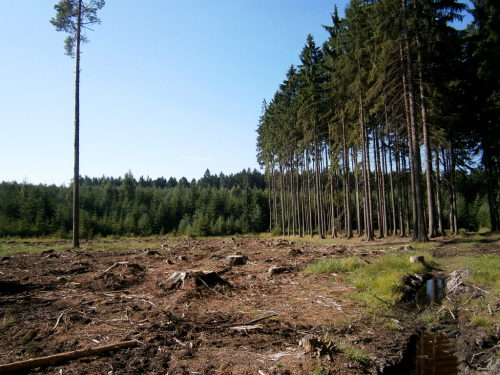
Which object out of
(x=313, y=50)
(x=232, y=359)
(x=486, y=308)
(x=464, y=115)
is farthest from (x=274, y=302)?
(x=313, y=50)

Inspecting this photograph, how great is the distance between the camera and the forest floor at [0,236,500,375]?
12.1 feet

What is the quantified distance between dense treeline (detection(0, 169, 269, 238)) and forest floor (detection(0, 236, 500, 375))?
32460 mm

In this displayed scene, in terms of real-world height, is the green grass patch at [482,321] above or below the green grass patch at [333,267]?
below

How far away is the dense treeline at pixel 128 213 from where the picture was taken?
38266mm

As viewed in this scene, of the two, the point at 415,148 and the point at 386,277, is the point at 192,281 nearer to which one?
the point at 386,277

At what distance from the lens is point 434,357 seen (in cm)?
419

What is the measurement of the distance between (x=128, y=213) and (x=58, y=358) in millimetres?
53343

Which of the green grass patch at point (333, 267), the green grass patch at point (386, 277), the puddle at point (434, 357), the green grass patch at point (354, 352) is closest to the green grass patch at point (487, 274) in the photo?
the green grass patch at point (386, 277)

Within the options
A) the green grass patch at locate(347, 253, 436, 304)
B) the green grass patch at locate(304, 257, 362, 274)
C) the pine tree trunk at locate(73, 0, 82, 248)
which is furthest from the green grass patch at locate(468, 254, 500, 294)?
the pine tree trunk at locate(73, 0, 82, 248)

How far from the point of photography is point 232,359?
149 inches

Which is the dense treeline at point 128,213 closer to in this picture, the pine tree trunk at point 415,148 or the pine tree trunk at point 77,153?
the pine tree trunk at point 77,153

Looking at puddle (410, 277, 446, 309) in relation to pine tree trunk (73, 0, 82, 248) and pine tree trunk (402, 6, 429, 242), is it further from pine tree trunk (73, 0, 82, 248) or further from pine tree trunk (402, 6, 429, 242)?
pine tree trunk (73, 0, 82, 248)

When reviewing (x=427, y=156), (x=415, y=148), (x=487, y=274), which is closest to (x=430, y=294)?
(x=487, y=274)

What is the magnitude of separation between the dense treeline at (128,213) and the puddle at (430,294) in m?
35.8
